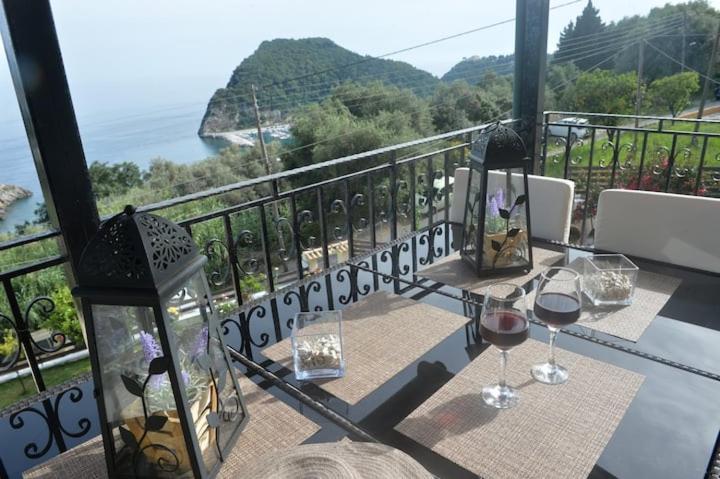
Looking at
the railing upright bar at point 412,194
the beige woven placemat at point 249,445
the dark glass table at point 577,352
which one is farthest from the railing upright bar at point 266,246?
the beige woven placemat at point 249,445

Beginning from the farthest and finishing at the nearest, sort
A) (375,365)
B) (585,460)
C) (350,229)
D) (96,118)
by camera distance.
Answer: (96,118)
(350,229)
(375,365)
(585,460)

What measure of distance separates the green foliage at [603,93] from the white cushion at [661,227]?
1265 centimetres

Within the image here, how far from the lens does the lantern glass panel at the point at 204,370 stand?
762 mm

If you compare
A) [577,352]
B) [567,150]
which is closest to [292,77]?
[567,150]

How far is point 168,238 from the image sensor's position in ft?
2.54

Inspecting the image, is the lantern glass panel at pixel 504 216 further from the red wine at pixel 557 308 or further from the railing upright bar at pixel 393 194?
the railing upright bar at pixel 393 194

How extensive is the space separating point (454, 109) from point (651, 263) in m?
21.3

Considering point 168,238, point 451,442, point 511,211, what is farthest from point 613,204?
point 168,238

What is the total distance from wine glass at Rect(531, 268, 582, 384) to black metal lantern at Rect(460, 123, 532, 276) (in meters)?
0.43

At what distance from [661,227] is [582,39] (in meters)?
14.8

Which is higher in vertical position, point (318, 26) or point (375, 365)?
point (318, 26)

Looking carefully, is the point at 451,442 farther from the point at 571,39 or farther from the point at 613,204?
the point at 571,39

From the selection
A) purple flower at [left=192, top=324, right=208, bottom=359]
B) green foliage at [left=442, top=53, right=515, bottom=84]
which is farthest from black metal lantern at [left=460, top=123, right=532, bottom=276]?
green foliage at [left=442, top=53, right=515, bottom=84]

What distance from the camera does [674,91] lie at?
1160 centimetres
